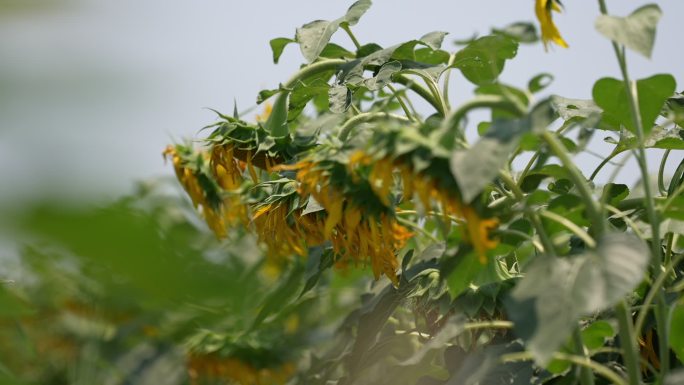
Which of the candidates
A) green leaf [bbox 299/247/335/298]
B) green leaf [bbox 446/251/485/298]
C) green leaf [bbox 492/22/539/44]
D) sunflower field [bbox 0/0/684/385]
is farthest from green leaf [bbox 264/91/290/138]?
green leaf [bbox 492/22/539/44]

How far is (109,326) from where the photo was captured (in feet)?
1.57

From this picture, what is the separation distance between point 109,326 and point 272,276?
14.5 inches

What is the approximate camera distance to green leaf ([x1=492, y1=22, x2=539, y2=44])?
21.4 inches

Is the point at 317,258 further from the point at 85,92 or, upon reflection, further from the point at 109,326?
the point at 85,92

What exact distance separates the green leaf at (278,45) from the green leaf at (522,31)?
605 millimetres

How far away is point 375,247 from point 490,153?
0.27m

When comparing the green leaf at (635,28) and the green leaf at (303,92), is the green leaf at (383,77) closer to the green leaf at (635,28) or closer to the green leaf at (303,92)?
the green leaf at (303,92)

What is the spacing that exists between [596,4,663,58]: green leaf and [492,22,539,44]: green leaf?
0.07m

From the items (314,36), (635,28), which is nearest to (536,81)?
(635,28)

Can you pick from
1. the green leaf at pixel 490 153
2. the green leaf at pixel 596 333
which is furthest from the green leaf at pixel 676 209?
the green leaf at pixel 490 153

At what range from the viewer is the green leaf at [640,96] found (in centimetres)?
74

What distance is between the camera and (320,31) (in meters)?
1.04

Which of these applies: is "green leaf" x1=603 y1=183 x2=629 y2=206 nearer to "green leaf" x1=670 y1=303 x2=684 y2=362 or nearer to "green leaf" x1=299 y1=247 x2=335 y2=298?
"green leaf" x1=670 y1=303 x2=684 y2=362

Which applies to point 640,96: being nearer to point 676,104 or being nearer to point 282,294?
point 676,104
